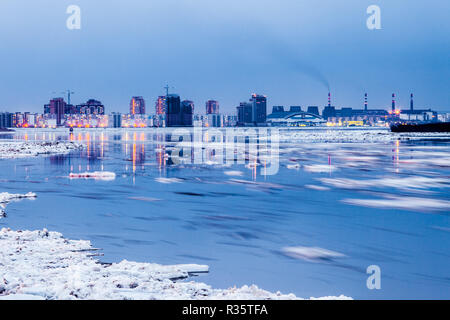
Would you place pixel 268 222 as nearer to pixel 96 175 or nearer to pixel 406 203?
pixel 406 203

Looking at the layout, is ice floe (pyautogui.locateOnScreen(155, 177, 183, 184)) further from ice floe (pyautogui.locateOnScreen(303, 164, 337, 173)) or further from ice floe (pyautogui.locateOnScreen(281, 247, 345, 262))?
ice floe (pyautogui.locateOnScreen(281, 247, 345, 262))

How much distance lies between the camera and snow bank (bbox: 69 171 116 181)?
848 inches

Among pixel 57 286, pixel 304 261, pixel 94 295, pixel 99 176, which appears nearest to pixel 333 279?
pixel 304 261

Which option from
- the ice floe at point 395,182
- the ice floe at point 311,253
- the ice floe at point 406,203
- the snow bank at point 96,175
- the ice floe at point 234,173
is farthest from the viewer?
the ice floe at point 234,173

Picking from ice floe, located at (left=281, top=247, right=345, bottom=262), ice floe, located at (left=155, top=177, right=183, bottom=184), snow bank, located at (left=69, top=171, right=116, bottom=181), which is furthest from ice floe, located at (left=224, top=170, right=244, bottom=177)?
ice floe, located at (left=281, top=247, right=345, bottom=262)

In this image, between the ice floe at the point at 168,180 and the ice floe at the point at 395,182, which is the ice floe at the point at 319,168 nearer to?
the ice floe at the point at 395,182

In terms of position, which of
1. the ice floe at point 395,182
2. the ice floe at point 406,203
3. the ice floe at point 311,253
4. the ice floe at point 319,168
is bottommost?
the ice floe at point 311,253

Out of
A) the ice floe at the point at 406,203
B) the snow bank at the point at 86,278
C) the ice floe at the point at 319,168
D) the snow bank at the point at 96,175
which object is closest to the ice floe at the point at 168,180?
the snow bank at the point at 96,175

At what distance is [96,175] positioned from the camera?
2261 centimetres

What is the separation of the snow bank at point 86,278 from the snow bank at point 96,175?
12.3 meters

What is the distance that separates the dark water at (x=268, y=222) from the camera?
312 inches

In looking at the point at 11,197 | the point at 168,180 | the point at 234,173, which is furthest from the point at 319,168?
the point at 11,197

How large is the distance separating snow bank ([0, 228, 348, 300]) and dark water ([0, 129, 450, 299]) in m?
0.56
